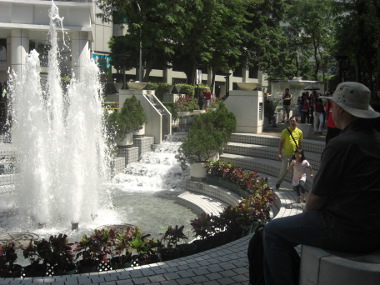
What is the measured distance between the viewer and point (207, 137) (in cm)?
1248

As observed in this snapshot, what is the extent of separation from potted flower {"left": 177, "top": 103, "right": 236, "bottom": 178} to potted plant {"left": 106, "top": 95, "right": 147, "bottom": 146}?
2.38 metres

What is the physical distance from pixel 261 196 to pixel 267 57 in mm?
32570

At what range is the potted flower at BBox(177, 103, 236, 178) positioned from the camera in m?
12.5

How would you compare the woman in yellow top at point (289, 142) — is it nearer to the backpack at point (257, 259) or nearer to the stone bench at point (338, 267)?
the backpack at point (257, 259)

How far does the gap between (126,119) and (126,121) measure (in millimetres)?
65

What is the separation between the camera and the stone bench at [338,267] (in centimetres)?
293

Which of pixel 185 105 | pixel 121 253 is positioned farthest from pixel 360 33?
pixel 121 253

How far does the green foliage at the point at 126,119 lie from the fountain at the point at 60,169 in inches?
132

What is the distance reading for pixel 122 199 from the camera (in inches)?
451

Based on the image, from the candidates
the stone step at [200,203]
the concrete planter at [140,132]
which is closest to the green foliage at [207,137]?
the stone step at [200,203]

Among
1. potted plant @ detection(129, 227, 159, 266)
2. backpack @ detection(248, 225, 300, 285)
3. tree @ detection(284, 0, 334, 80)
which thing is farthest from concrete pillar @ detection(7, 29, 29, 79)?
tree @ detection(284, 0, 334, 80)

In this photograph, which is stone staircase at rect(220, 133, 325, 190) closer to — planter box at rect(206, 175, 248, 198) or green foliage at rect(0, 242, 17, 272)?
planter box at rect(206, 175, 248, 198)

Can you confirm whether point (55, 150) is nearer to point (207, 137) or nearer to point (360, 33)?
point (207, 137)

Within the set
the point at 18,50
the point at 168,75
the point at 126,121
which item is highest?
the point at 168,75
